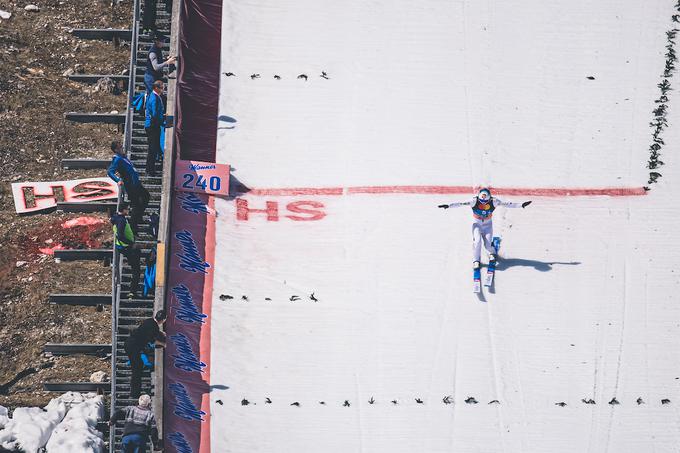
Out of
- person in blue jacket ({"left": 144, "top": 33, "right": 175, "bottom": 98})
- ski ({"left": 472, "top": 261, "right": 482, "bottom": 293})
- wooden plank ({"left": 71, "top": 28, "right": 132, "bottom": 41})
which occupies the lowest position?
ski ({"left": 472, "top": 261, "right": 482, "bottom": 293})

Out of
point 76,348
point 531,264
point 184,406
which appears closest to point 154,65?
point 76,348

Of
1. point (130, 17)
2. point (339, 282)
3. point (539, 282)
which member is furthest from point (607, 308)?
point (130, 17)

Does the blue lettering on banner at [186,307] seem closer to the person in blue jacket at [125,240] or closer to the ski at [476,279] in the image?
the person in blue jacket at [125,240]

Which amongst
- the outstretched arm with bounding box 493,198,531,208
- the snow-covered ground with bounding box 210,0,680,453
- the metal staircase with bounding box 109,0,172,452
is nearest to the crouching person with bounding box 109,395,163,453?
the snow-covered ground with bounding box 210,0,680,453

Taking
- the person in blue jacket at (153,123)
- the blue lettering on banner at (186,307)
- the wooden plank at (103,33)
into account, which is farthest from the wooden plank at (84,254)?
the wooden plank at (103,33)

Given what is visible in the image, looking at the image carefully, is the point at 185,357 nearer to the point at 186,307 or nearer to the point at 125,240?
the point at 186,307

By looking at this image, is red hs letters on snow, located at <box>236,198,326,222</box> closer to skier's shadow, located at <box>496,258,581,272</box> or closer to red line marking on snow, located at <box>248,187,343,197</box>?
red line marking on snow, located at <box>248,187,343,197</box>
